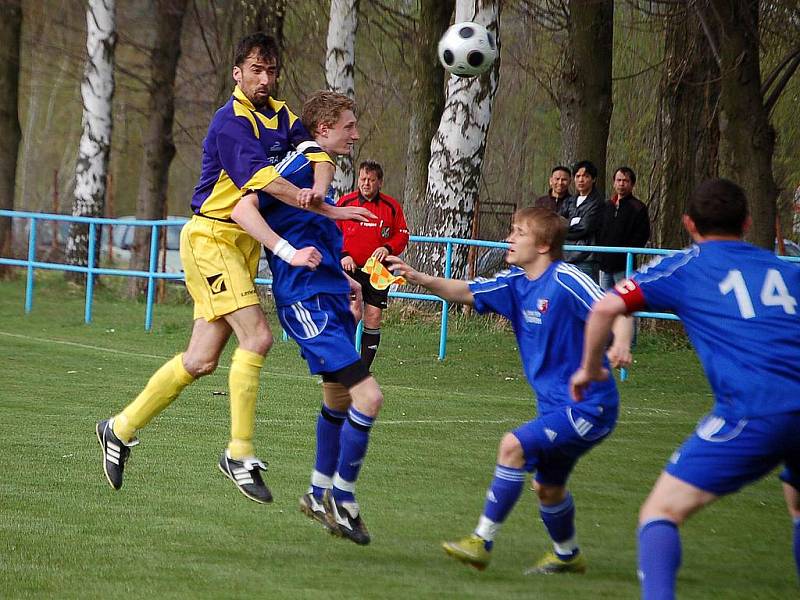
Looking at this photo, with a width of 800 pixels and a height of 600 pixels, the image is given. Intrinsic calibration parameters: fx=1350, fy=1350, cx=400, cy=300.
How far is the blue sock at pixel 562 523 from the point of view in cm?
534

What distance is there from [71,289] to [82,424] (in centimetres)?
1272

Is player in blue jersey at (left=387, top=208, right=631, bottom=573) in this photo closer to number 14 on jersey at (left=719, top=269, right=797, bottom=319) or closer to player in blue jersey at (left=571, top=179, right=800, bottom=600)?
player in blue jersey at (left=571, top=179, right=800, bottom=600)

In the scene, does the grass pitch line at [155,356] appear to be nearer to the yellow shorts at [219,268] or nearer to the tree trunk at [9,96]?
the yellow shorts at [219,268]

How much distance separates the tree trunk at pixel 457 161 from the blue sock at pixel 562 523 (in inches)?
421

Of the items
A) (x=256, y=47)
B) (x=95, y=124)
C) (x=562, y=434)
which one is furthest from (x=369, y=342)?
(x=95, y=124)

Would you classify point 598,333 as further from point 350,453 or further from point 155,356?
point 155,356

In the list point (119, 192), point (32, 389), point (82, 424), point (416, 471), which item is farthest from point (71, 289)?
point (119, 192)

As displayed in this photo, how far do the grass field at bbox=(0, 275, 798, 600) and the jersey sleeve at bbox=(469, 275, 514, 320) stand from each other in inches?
41.1

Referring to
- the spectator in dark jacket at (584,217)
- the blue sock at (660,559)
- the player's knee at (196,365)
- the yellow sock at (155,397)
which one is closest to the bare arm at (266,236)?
the player's knee at (196,365)

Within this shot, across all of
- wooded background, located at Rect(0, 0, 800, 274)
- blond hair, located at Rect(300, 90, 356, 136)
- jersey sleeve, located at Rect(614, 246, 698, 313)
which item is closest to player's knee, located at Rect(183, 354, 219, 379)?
blond hair, located at Rect(300, 90, 356, 136)

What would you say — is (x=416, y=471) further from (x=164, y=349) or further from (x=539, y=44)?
(x=539, y=44)

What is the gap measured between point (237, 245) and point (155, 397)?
2.63 feet

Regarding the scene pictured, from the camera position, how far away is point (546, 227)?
5.46m

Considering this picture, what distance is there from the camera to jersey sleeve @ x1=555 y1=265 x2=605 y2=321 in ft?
17.3
